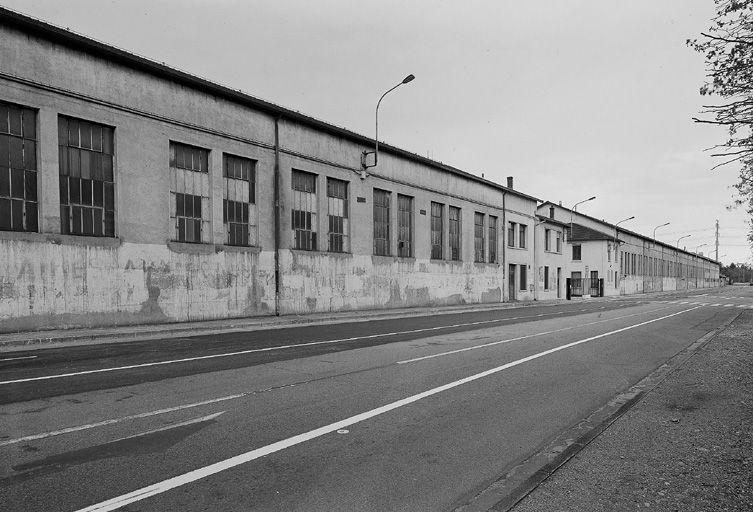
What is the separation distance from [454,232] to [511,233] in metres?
9.85

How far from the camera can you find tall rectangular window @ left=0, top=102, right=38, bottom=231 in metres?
14.6

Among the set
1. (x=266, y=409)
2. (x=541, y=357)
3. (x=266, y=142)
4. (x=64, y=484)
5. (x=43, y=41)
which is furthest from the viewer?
(x=266, y=142)

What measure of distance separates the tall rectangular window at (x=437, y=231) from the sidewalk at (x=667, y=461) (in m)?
26.4

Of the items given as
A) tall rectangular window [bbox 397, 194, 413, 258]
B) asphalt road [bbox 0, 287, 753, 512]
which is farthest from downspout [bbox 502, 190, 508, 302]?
asphalt road [bbox 0, 287, 753, 512]

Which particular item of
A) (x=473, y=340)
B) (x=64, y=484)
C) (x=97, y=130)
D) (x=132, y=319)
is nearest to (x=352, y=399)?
(x=64, y=484)

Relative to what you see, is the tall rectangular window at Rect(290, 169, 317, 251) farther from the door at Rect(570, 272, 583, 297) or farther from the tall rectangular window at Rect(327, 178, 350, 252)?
the door at Rect(570, 272, 583, 297)

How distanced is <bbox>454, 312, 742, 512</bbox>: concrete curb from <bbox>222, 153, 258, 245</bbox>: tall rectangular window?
16646mm

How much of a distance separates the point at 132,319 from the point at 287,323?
529 centimetres

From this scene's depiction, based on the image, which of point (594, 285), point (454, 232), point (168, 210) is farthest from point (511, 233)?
A: point (168, 210)

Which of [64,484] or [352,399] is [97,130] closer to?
[352,399]

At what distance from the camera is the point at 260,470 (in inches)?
165

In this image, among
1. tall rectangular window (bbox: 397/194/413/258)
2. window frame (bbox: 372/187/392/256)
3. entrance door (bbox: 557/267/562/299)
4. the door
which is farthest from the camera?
the door

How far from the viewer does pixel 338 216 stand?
26344 mm

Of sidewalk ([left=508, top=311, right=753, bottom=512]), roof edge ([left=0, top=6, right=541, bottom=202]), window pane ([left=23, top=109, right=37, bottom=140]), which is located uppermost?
roof edge ([left=0, top=6, right=541, bottom=202])
